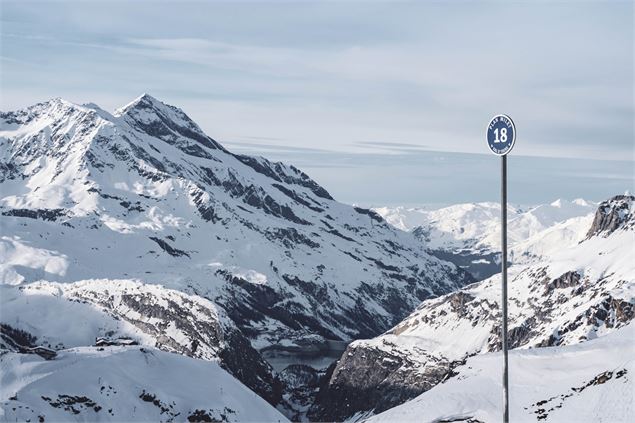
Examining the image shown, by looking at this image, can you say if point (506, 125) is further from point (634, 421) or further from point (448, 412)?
point (448, 412)

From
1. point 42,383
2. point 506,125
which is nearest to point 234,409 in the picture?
point 42,383

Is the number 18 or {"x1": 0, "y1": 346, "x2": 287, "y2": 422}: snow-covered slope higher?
the number 18

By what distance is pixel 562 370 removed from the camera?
94750mm

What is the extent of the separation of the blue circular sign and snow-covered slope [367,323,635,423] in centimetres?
3567

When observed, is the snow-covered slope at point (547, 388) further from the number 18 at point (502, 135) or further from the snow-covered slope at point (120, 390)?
the number 18 at point (502, 135)

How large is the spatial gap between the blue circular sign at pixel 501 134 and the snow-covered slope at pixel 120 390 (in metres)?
56.8

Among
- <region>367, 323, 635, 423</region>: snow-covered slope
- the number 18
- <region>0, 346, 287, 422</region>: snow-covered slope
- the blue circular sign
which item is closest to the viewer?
the blue circular sign

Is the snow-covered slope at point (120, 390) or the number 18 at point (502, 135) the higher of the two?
the number 18 at point (502, 135)

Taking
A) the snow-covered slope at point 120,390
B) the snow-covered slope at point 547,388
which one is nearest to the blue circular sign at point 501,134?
the snow-covered slope at point 547,388

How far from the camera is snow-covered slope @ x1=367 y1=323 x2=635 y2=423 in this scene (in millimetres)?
71750

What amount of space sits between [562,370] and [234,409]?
123 feet

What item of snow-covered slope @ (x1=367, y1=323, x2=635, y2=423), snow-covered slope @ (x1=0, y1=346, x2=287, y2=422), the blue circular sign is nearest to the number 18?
the blue circular sign

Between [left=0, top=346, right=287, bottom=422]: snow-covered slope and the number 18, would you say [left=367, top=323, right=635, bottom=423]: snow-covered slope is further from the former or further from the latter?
the number 18

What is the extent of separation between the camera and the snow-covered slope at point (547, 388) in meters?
71.8
